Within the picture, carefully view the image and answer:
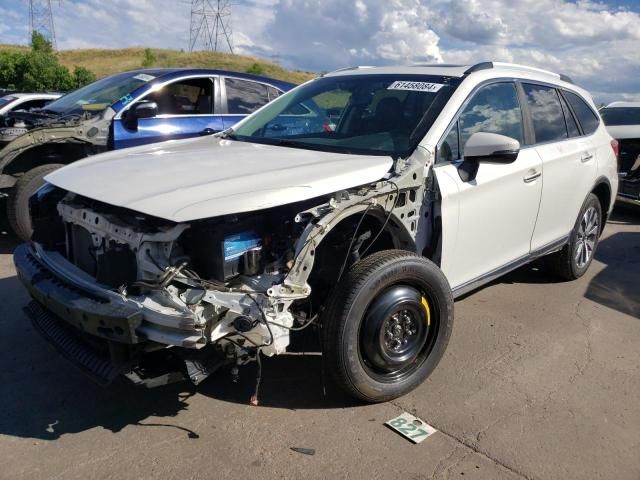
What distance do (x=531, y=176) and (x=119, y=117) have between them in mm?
4338

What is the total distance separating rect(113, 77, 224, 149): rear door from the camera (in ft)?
20.7

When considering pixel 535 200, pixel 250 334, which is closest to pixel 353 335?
pixel 250 334

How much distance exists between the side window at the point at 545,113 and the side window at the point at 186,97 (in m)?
3.85

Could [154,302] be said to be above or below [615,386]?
above

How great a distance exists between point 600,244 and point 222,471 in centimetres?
616

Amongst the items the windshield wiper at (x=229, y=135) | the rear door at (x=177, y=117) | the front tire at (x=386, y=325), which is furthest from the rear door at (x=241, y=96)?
the front tire at (x=386, y=325)

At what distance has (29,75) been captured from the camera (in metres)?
38.2

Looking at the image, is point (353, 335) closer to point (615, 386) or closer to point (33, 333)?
point (615, 386)

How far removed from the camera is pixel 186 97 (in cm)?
695

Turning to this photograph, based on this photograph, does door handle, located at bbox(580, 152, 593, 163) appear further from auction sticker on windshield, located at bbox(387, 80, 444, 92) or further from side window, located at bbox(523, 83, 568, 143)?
auction sticker on windshield, located at bbox(387, 80, 444, 92)

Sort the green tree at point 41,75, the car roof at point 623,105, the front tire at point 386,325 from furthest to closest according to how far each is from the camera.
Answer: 1. the green tree at point 41,75
2. the car roof at point 623,105
3. the front tire at point 386,325

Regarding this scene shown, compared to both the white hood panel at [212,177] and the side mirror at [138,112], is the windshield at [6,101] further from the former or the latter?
the white hood panel at [212,177]

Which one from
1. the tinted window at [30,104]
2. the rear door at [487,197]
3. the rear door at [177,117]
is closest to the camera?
the rear door at [487,197]

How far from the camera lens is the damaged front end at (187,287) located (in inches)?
108
